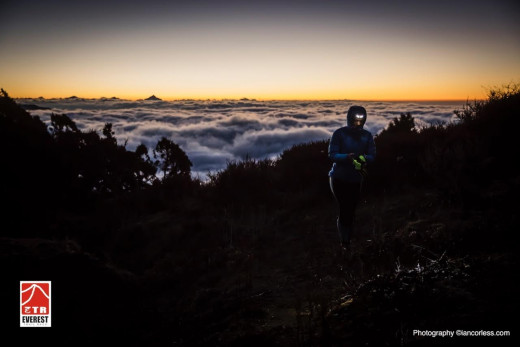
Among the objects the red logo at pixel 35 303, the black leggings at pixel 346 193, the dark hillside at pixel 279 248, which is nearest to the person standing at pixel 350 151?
the black leggings at pixel 346 193

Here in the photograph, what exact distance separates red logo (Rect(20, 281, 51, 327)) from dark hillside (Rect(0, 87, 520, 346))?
0.32 ft

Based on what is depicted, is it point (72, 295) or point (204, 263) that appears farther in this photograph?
point (204, 263)

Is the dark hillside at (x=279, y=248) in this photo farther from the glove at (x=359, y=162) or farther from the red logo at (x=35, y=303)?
the glove at (x=359, y=162)

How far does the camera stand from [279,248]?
20.7 feet

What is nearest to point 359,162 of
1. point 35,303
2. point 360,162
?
point 360,162

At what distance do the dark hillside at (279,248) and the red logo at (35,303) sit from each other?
10 centimetres

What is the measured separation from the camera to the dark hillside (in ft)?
8.88

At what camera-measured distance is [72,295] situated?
14.3ft

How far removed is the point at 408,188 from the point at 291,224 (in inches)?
116

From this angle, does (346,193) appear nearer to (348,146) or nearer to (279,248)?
(348,146)

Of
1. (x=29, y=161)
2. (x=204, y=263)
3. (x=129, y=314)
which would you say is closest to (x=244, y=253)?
(x=204, y=263)

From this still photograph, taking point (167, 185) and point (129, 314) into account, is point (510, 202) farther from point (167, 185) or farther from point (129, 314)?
point (167, 185)

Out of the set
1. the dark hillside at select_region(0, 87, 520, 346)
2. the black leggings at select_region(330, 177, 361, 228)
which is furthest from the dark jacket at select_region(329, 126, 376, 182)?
the dark hillside at select_region(0, 87, 520, 346)

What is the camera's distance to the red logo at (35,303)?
3625 millimetres
